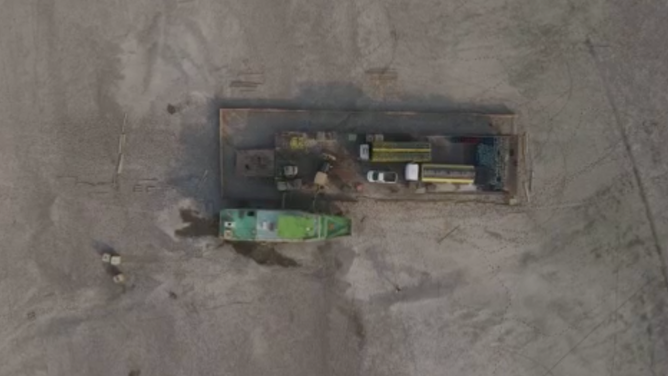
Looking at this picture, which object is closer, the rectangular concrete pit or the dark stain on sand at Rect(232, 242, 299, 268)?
the rectangular concrete pit

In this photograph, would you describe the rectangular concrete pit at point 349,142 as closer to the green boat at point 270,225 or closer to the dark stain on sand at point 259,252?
the green boat at point 270,225

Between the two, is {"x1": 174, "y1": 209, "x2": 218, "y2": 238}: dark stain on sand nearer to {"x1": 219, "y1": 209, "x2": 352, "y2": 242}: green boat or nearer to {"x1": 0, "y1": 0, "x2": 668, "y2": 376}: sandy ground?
{"x1": 0, "y1": 0, "x2": 668, "y2": 376}: sandy ground

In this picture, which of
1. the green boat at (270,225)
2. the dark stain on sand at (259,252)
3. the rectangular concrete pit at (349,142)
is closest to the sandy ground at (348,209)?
the dark stain on sand at (259,252)

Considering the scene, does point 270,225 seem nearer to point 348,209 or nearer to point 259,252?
point 259,252

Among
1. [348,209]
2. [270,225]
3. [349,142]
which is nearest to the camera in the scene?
[270,225]

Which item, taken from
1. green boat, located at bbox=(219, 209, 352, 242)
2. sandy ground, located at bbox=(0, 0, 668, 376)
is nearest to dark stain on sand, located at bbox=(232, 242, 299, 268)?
sandy ground, located at bbox=(0, 0, 668, 376)

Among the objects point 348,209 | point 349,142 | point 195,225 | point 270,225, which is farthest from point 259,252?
point 349,142
